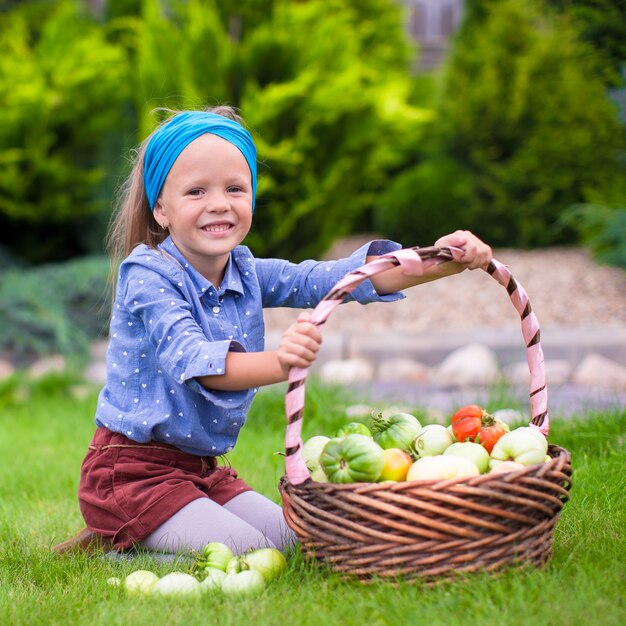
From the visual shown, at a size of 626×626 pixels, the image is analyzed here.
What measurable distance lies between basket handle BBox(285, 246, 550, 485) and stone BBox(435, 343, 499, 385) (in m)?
2.59

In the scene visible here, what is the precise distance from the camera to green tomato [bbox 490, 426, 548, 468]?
213 centimetres

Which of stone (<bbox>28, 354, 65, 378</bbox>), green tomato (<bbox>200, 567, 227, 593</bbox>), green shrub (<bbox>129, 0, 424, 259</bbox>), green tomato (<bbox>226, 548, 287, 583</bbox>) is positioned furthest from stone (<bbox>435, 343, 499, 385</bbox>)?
green tomato (<bbox>200, 567, 227, 593</bbox>)

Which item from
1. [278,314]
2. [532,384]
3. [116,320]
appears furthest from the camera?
[278,314]

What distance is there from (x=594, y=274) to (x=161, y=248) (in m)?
4.83

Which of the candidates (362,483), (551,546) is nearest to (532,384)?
(551,546)

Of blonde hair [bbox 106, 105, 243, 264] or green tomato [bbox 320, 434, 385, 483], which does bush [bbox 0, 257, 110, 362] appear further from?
green tomato [bbox 320, 434, 385, 483]

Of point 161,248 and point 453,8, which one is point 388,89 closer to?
point 161,248

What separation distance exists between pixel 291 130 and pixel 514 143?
7.61ft

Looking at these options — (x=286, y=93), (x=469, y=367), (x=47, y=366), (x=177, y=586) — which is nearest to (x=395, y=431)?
(x=177, y=586)

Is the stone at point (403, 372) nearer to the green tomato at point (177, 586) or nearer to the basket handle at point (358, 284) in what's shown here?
the basket handle at point (358, 284)

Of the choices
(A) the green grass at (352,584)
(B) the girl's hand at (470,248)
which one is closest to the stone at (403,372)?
(A) the green grass at (352,584)

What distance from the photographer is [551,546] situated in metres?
2.14

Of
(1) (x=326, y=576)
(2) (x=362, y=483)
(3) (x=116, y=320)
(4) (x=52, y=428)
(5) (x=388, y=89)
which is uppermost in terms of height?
(5) (x=388, y=89)

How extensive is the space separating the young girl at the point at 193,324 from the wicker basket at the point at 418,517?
33cm
